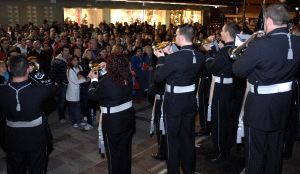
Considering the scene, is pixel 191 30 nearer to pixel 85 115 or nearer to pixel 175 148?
pixel 175 148

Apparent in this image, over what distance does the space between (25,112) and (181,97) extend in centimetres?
202

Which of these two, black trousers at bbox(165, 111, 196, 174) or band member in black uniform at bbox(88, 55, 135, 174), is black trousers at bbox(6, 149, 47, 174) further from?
black trousers at bbox(165, 111, 196, 174)

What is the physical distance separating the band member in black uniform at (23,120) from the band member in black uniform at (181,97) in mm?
1590

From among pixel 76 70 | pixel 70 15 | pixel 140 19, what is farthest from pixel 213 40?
pixel 140 19

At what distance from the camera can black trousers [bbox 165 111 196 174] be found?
464cm

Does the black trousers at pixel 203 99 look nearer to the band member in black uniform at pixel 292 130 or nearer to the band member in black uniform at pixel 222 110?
the band member in black uniform at pixel 222 110

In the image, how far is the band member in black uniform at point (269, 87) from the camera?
11.6 feet

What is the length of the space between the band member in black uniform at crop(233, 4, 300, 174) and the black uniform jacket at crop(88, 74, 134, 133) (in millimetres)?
1507

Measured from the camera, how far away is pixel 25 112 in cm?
388

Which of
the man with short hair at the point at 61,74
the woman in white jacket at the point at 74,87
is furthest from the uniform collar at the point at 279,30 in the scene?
the man with short hair at the point at 61,74

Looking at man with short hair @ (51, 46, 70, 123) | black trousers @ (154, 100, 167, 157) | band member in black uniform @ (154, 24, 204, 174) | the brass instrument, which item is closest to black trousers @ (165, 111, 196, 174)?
band member in black uniform @ (154, 24, 204, 174)

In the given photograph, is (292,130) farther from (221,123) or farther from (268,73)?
(268,73)

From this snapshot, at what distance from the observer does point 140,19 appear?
23.9 m

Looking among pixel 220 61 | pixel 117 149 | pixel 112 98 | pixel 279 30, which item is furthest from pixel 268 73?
pixel 117 149
